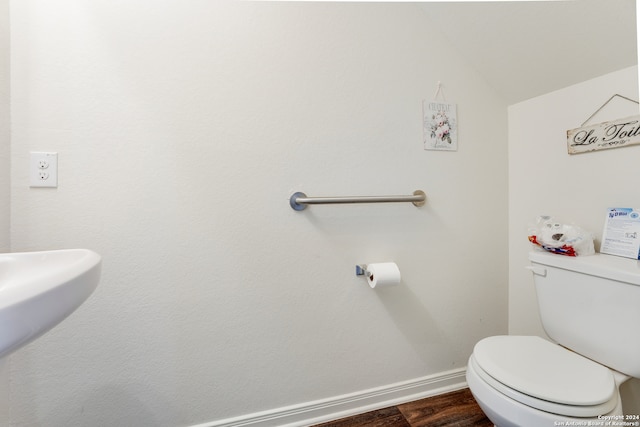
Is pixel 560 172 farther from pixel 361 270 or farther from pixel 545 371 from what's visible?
pixel 361 270

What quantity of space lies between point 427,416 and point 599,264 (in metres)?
0.86

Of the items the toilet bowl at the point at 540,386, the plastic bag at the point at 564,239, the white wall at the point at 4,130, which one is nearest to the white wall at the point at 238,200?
the white wall at the point at 4,130

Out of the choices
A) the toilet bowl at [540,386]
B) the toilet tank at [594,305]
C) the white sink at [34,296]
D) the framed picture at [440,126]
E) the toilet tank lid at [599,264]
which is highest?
the framed picture at [440,126]

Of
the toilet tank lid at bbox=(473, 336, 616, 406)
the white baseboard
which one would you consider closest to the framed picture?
the toilet tank lid at bbox=(473, 336, 616, 406)

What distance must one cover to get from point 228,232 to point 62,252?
1.46ft

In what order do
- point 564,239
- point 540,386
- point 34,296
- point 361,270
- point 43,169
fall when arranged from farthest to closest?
point 361,270, point 564,239, point 43,169, point 540,386, point 34,296

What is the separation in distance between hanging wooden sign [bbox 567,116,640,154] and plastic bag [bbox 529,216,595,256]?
0.31m

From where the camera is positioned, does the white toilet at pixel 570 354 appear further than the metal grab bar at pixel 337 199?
No

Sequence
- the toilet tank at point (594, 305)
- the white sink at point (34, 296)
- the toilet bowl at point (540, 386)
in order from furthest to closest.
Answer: the toilet tank at point (594, 305) < the toilet bowl at point (540, 386) < the white sink at point (34, 296)

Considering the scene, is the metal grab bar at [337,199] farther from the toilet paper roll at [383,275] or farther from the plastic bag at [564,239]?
the plastic bag at [564,239]

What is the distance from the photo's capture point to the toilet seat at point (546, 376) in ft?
2.20

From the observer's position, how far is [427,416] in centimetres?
113

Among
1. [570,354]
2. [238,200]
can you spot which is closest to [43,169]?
[238,200]

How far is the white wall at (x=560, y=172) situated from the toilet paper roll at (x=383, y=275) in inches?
28.7
